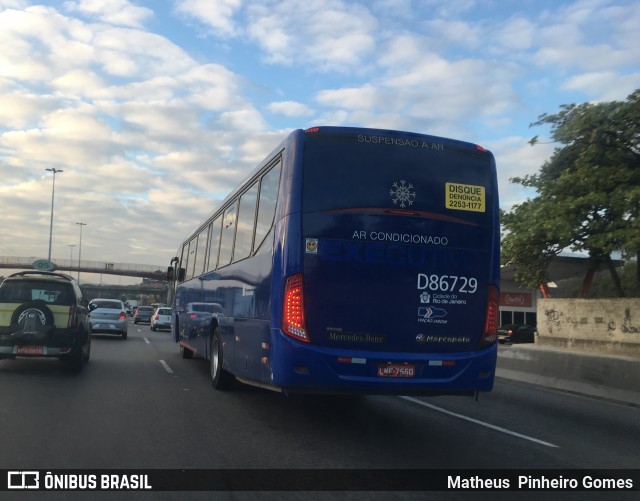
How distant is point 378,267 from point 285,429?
2457 mm

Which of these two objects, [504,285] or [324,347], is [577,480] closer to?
[324,347]

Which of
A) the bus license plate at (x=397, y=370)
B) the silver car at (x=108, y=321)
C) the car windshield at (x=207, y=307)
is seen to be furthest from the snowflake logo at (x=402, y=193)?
the silver car at (x=108, y=321)

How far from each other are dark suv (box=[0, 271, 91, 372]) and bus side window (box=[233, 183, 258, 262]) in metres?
4.53

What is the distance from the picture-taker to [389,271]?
7.09 metres

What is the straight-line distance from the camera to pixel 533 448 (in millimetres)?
7137

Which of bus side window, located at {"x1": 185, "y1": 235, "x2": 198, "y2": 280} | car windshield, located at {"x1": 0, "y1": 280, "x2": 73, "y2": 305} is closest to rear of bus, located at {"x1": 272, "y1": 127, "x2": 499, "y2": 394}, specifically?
car windshield, located at {"x1": 0, "y1": 280, "x2": 73, "y2": 305}

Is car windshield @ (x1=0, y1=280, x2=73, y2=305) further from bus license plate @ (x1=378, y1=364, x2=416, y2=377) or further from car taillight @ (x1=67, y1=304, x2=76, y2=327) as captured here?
bus license plate @ (x1=378, y1=364, x2=416, y2=377)

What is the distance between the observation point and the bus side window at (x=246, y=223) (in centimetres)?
892

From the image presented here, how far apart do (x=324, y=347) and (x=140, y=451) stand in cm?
227

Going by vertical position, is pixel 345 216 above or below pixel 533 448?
above

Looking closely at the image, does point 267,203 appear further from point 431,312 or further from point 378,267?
point 431,312

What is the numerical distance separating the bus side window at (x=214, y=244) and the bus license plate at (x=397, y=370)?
5.70m

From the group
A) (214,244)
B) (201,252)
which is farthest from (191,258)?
(214,244)

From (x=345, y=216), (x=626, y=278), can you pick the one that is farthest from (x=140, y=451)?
(x=626, y=278)
